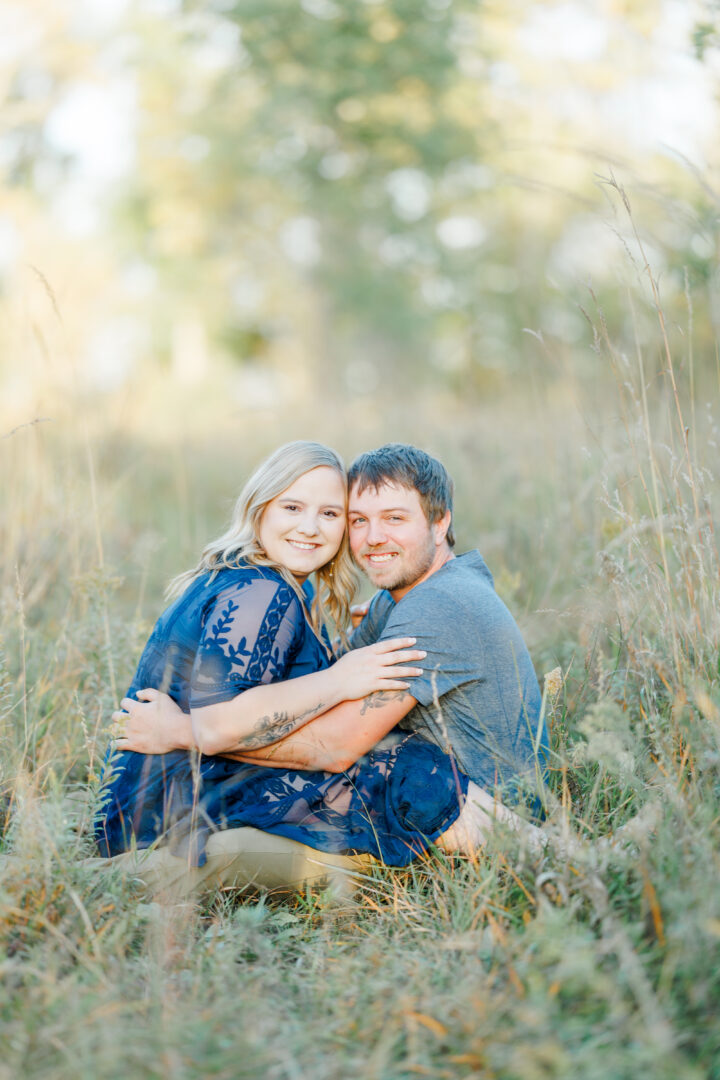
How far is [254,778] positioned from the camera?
242cm

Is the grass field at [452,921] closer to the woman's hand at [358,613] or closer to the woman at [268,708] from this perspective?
the woman at [268,708]

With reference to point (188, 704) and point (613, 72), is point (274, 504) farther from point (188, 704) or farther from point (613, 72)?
point (613, 72)

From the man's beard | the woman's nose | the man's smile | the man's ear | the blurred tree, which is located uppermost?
the blurred tree

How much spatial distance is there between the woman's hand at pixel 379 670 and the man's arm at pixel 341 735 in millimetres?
35

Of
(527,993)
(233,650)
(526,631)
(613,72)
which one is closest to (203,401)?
(613,72)

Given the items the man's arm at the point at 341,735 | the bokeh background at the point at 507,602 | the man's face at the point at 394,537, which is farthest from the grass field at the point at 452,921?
the man's face at the point at 394,537

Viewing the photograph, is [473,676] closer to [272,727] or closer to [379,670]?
[379,670]

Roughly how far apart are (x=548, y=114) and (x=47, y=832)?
11.2 metres

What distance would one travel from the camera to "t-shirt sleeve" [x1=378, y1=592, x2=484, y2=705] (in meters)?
2.36

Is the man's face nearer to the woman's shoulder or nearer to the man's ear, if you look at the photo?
the man's ear

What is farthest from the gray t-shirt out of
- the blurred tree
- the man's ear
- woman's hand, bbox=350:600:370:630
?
the blurred tree

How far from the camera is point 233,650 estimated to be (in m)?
2.29

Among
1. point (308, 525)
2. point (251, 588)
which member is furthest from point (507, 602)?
point (251, 588)

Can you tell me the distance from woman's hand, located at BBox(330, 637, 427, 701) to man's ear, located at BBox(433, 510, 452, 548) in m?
0.46
